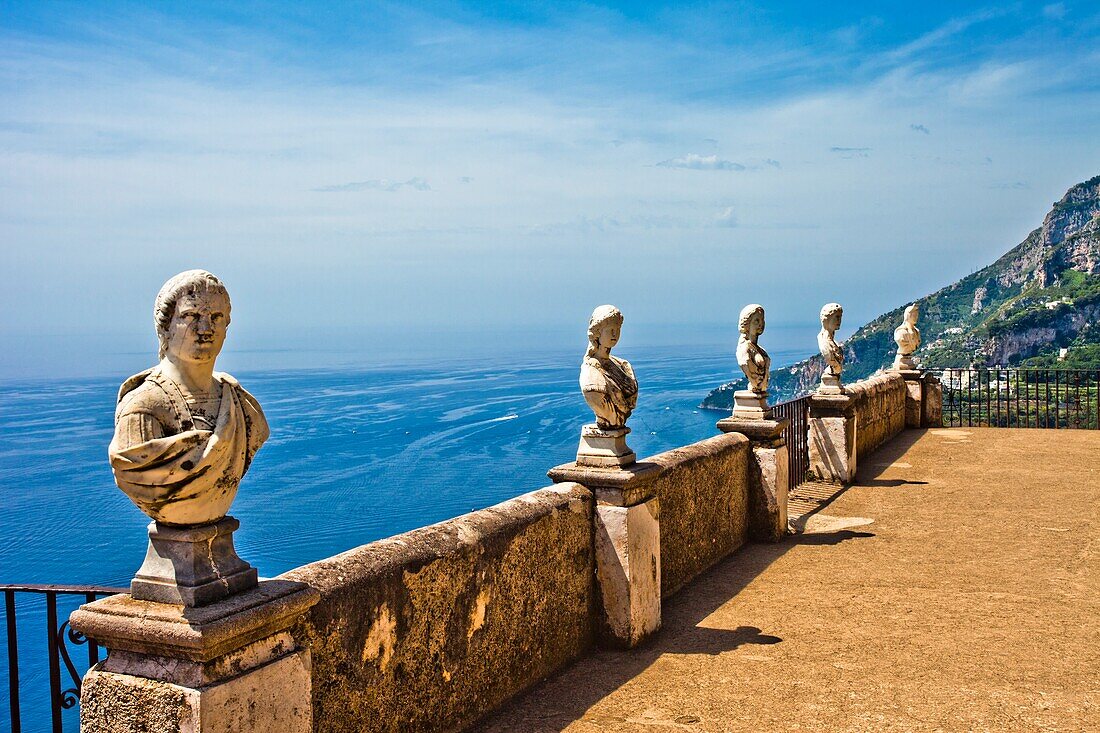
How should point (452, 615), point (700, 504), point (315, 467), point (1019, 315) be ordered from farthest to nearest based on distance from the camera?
point (315, 467), point (1019, 315), point (700, 504), point (452, 615)

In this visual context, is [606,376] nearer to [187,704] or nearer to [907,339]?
[187,704]

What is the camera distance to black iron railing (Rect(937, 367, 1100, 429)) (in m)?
15.6

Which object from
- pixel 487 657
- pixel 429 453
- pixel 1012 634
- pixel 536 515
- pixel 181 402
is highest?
pixel 181 402

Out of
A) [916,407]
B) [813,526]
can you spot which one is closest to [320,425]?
[916,407]

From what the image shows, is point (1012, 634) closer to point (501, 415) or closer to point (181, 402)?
point (181, 402)

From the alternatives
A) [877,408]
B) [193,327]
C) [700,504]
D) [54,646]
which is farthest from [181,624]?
[877,408]

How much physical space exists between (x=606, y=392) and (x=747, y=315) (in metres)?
2.97

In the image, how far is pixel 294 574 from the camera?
349 centimetres

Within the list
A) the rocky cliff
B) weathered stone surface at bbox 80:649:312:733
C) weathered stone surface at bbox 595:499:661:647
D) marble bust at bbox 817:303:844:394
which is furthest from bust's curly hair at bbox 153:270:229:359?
the rocky cliff

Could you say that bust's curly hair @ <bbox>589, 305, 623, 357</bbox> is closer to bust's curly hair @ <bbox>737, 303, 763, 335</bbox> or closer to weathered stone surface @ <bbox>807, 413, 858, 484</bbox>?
bust's curly hair @ <bbox>737, 303, 763, 335</bbox>

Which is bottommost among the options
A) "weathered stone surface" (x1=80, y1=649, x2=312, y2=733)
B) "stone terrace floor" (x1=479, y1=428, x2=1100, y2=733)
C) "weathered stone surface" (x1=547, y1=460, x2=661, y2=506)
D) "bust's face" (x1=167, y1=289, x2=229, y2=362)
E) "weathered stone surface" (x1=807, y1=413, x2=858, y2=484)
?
"stone terrace floor" (x1=479, y1=428, x2=1100, y2=733)

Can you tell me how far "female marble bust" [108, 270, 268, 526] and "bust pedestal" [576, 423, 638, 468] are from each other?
9.64 feet

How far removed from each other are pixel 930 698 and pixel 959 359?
2261cm

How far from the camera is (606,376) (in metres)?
5.45
